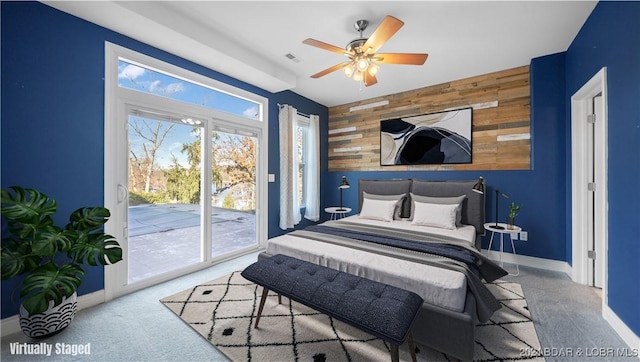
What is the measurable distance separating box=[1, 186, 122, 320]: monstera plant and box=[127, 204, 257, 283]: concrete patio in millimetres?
721

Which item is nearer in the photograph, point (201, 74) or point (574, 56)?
point (574, 56)

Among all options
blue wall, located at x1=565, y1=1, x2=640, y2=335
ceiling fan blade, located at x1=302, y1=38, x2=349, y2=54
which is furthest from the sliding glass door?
blue wall, located at x1=565, y1=1, x2=640, y2=335

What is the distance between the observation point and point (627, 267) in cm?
182

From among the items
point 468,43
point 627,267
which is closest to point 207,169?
point 468,43

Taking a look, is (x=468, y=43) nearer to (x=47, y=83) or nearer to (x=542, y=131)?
(x=542, y=131)

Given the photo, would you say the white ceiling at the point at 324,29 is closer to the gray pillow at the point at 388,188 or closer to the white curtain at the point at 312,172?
the white curtain at the point at 312,172

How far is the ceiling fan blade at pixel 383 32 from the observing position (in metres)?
1.86

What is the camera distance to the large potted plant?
5.56 ft

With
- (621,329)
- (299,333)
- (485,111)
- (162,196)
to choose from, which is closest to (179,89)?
(162,196)

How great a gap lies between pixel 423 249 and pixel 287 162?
2701mm

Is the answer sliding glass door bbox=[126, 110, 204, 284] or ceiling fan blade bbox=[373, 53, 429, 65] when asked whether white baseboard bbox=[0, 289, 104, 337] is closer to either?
sliding glass door bbox=[126, 110, 204, 284]

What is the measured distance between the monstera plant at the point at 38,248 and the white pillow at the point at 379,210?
293 centimetres

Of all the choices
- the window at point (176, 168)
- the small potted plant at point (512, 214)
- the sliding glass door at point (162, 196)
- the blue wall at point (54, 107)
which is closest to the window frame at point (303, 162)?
the window at point (176, 168)

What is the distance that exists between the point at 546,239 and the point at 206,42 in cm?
465
